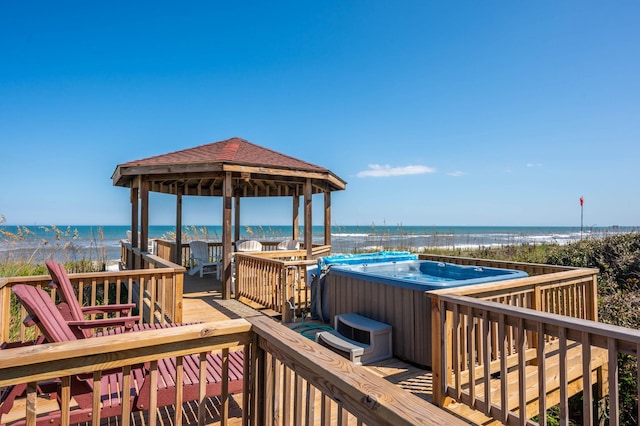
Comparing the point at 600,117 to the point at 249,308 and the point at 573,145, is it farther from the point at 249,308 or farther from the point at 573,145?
the point at 249,308

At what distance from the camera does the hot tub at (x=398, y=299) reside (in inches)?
144

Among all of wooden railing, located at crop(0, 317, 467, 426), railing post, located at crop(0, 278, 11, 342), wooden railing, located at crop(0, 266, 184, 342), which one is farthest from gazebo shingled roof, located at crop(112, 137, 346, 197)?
wooden railing, located at crop(0, 317, 467, 426)

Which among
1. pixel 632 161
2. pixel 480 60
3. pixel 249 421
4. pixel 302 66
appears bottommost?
pixel 249 421

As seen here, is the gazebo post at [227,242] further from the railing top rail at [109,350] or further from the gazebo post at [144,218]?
the railing top rail at [109,350]

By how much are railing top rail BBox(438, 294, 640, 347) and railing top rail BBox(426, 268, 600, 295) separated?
19 centimetres

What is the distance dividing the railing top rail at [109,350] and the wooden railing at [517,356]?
193cm

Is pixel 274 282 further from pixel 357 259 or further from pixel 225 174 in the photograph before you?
pixel 225 174

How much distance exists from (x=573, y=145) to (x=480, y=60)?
25.9 feet

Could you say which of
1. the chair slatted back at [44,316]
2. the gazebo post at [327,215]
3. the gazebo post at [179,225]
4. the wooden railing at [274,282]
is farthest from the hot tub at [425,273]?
the gazebo post at [179,225]

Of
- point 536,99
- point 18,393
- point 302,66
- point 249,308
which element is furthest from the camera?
point 302,66

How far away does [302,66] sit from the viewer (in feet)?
36.6

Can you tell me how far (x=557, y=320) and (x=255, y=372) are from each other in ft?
6.42

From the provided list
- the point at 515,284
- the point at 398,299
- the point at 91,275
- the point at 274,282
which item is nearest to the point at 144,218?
the point at 274,282

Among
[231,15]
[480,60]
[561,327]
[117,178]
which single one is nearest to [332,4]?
[231,15]
